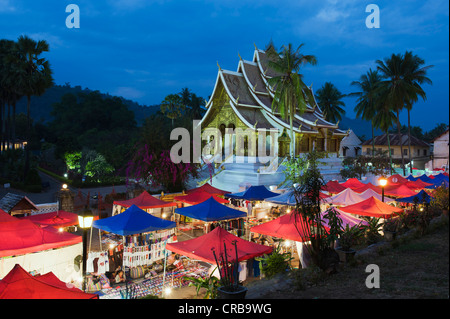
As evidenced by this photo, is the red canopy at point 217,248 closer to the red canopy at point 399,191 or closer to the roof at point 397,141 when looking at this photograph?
the red canopy at point 399,191

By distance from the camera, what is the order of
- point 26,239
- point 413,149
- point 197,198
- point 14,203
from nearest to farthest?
point 26,239 → point 14,203 → point 197,198 → point 413,149

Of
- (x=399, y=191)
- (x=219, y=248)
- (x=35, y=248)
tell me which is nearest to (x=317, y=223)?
(x=219, y=248)

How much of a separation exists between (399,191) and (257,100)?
1591cm

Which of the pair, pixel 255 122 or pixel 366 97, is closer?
pixel 255 122

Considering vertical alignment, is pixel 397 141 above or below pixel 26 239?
above

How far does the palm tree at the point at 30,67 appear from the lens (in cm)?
3067

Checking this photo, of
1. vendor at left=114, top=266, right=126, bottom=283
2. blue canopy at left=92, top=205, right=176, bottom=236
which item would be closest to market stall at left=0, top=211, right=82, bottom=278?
vendor at left=114, top=266, right=126, bottom=283

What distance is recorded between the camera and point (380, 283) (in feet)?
21.7

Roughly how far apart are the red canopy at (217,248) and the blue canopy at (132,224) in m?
2.16

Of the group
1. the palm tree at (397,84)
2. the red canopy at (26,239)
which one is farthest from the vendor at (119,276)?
the palm tree at (397,84)

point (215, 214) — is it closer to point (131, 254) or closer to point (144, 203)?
point (144, 203)

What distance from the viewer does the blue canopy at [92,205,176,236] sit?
35.5 ft

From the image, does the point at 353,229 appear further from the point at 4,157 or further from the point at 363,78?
the point at 363,78

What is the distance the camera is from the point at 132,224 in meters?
11.0
